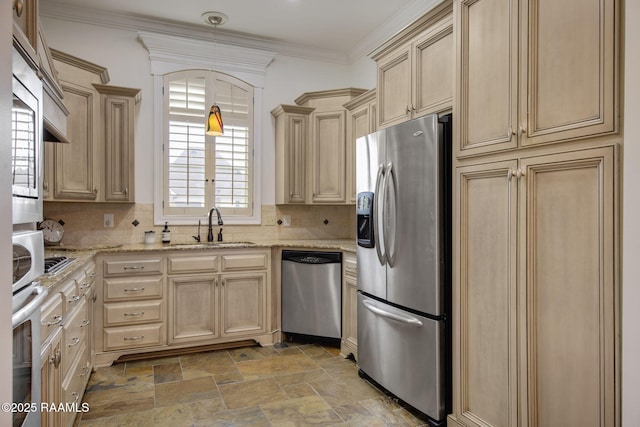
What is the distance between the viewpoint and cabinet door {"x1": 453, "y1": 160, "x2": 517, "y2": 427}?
1897mm

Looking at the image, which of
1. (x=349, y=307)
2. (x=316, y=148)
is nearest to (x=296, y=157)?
(x=316, y=148)

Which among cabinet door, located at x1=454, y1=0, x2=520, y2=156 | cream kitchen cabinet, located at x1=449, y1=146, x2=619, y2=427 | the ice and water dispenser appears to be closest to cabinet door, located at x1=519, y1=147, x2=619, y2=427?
cream kitchen cabinet, located at x1=449, y1=146, x2=619, y2=427

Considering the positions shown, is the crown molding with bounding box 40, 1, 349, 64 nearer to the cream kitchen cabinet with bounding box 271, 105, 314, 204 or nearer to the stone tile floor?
the cream kitchen cabinet with bounding box 271, 105, 314, 204

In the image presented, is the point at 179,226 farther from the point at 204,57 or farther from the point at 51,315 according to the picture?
the point at 51,315

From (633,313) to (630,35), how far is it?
932 millimetres

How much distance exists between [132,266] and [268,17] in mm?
2468

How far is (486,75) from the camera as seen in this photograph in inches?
79.2

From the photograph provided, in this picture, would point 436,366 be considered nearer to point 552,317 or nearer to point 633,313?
point 552,317

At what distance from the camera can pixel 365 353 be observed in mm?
2918

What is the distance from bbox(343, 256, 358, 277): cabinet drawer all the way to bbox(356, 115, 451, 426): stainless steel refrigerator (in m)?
0.41

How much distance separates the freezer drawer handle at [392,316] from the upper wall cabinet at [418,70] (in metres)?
1.22

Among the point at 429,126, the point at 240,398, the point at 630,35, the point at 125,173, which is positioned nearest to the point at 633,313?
the point at 630,35

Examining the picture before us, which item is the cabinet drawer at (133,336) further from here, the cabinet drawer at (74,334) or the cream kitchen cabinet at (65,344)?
the cabinet drawer at (74,334)

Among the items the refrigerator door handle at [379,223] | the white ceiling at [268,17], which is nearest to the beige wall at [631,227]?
the refrigerator door handle at [379,223]
